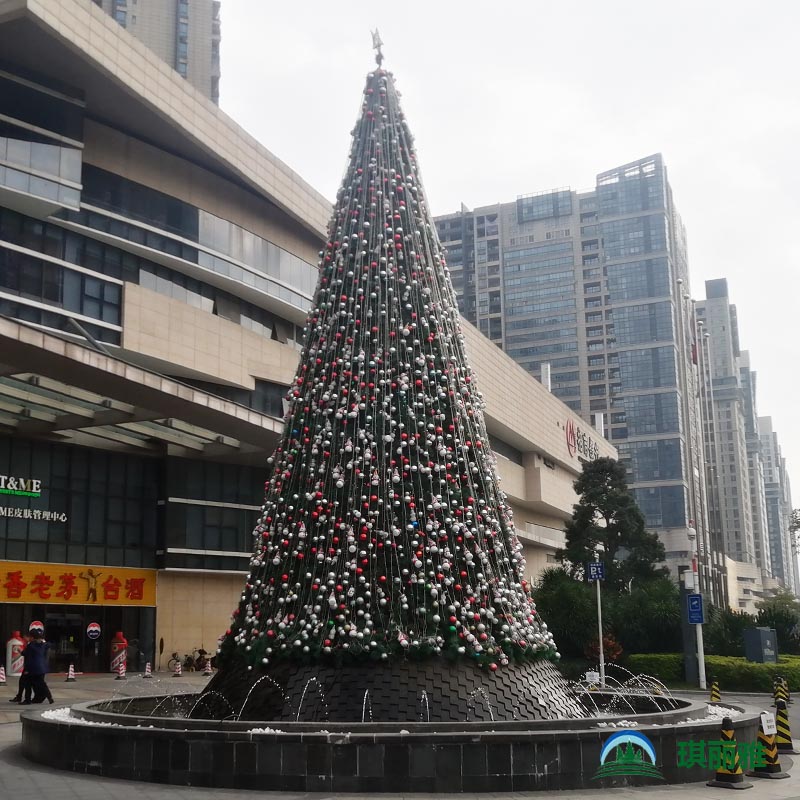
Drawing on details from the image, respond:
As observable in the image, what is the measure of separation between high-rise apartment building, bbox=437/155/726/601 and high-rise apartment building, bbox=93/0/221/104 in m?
35.8

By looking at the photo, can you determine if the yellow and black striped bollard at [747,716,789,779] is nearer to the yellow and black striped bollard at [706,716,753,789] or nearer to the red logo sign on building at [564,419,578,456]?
the yellow and black striped bollard at [706,716,753,789]

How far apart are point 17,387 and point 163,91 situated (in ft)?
36.1

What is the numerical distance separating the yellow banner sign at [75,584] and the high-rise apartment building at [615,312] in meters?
62.0

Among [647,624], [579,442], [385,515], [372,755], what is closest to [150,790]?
[372,755]

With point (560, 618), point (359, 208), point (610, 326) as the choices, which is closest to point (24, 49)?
point (359, 208)

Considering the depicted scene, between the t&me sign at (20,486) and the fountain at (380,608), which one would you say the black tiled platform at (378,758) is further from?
the t&me sign at (20,486)

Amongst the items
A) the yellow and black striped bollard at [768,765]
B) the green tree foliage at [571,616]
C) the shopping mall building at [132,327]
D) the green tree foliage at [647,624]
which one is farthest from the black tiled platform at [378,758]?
the green tree foliage at [647,624]

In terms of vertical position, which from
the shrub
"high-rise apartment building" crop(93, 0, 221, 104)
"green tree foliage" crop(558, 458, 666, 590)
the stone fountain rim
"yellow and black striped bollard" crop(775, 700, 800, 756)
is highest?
"high-rise apartment building" crop(93, 0, 221, 104)

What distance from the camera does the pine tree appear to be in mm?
10141

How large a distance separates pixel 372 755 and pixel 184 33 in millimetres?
76853

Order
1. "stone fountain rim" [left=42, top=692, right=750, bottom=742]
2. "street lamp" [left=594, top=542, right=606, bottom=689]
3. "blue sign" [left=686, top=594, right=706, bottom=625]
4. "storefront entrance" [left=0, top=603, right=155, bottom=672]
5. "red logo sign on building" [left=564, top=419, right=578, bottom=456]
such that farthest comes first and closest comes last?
"red logo sign on building" [left=564, top=419, right=578, bottom=456] → "storefront entrance" [left=0, top=603, right=155, bottom=672] → "blue sign" [left=686, top=594, right=706, bottom=625] → "street lamp" [left=594, top=542, right=606, bottom=689] → "stone fountain rim" [left=42, top=692, right=750, bottom=742]

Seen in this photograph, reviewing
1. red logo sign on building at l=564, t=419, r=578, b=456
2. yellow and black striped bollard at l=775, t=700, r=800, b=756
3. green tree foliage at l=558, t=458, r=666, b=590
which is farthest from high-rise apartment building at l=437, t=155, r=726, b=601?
yellow and black striped bollard at l=775, t=700, r=800, b=756

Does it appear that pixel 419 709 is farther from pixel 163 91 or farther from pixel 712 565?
pixel 712 565

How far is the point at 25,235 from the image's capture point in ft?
83.7
